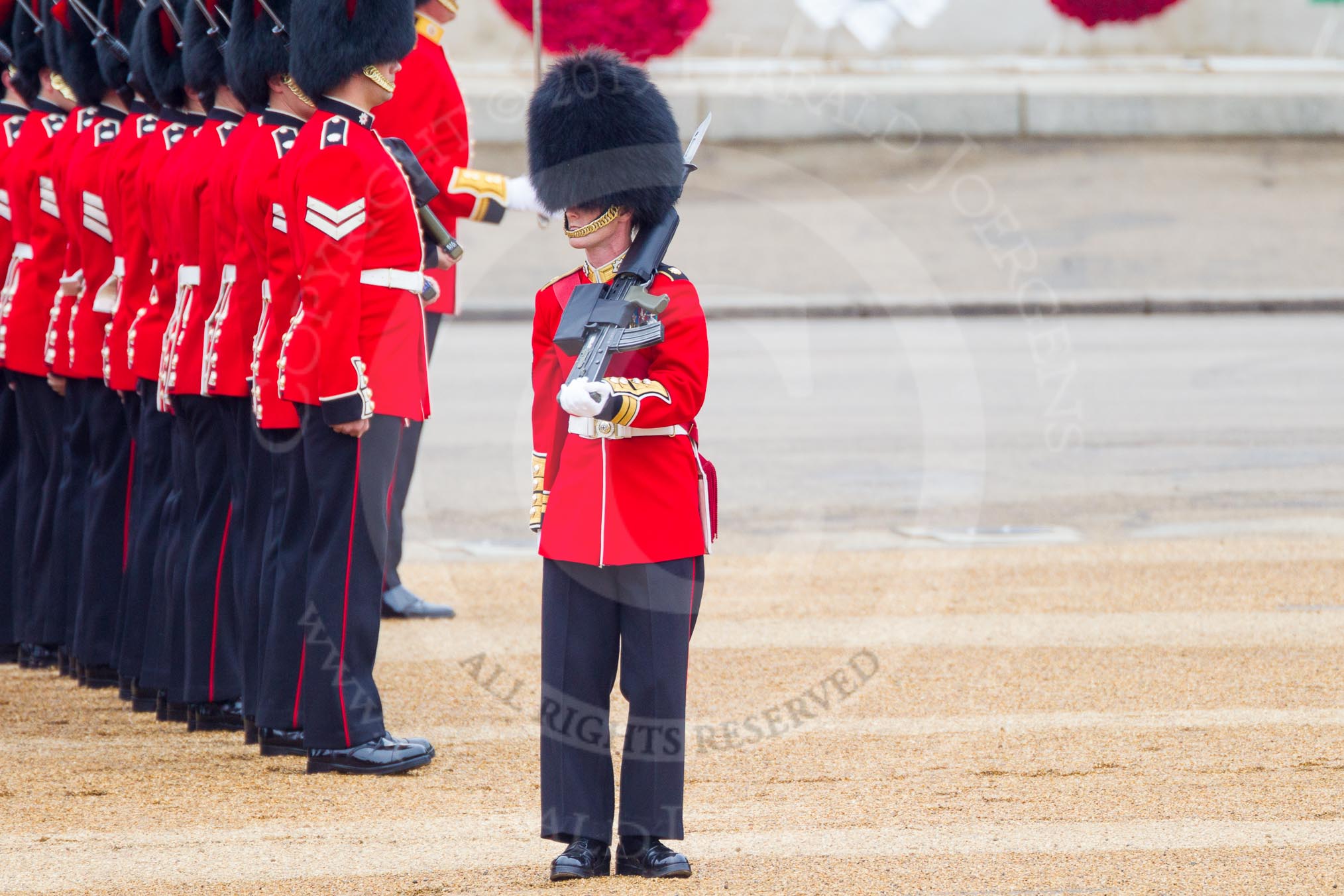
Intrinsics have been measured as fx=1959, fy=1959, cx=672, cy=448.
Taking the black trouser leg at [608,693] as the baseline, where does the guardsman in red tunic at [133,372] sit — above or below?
above

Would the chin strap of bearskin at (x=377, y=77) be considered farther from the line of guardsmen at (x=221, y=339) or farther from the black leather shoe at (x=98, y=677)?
the black leather shoe at (x=98, y=677)

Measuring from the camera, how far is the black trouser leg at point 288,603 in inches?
209

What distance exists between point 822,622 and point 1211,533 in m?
2.31

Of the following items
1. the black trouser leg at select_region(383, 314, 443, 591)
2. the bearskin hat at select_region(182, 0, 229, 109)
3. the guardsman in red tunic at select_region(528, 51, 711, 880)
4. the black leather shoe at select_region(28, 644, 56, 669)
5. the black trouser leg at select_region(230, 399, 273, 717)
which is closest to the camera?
the guardsman in red tunic at select_region(528, 51, 711, 880)

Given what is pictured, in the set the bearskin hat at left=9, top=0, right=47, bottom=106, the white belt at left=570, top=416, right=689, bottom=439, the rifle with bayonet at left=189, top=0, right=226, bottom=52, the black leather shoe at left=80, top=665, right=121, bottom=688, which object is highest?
the bearskin hat at left=9, top=0, right=47, bottom=106

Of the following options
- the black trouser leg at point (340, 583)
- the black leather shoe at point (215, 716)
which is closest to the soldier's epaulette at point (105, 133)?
the black trouser leg at point (340, 583)

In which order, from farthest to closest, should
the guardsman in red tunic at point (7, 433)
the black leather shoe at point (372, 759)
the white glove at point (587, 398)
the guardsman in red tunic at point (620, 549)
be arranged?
1. the guardsman in red tunic at point (7, 433)
2. the black leather shoe at point (372, 759)
3. the guardsman in red tunic at point (620, 549)
4. the white glove at point (587, 398)

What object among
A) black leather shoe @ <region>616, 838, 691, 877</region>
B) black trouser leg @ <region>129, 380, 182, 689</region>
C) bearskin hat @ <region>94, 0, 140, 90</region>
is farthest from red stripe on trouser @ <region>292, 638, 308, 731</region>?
bearskin hat @ <region>94, 0, 140, 90</region>

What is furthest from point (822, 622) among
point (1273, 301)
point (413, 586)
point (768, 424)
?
point (1273, 301)

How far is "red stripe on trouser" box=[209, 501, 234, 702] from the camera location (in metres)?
5.64

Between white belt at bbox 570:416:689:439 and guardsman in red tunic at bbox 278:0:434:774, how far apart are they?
1092 millimetres

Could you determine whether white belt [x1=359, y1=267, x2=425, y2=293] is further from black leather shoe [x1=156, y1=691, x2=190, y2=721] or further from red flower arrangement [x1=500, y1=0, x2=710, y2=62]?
red flower arrangement [x1=500, y1=0, x2=710, y2=62]

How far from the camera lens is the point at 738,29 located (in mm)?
25469

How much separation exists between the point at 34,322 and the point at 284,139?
1618mm
